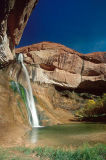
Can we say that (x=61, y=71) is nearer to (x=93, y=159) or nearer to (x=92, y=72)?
(x=92, y=72)

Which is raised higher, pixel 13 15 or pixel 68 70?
pixel 13 15

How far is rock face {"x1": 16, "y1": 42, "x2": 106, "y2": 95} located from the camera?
28.4 m

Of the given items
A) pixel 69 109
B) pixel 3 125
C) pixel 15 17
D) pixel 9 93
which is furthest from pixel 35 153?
pixel 69 109

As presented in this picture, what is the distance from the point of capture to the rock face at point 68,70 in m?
28.4

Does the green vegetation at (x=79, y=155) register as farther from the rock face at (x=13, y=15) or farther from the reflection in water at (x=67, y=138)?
the rock face at (x=13, y=15)

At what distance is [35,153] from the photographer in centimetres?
414

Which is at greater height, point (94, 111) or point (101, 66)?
point (101, 66)

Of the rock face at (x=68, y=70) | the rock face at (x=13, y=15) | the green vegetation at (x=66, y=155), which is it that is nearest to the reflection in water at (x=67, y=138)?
the green vegetation at (x=66, y=155)

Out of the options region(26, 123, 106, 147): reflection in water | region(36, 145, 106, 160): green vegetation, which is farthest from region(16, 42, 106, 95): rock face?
region(36, 145, 106, 160): green vegetation

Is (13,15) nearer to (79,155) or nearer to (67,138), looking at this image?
(67,138)

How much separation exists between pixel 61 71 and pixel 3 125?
2210 cm

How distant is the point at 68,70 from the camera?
30.2m

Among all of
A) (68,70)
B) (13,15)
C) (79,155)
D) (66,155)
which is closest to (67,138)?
(66,155)

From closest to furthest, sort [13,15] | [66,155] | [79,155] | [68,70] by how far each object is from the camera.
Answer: [79,155]
[66,155]
[13,15]
[68,70]
